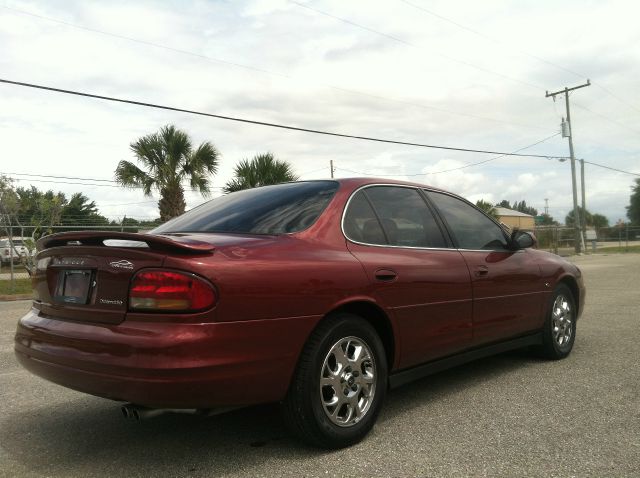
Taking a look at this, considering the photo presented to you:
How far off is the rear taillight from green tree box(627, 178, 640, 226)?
72.4 metres

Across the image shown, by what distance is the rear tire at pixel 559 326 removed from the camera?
16.8 ft

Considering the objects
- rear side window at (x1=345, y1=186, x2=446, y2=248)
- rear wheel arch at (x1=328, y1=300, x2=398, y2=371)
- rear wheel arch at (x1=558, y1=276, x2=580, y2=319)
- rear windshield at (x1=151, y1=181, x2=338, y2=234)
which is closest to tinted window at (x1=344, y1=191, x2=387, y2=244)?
rear side window at (x1=345, y1=186, x2=446, y2=248)

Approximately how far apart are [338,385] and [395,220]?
1.26 meters

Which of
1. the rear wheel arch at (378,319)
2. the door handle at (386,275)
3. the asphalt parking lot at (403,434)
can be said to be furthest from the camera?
the door handle at (386,275)

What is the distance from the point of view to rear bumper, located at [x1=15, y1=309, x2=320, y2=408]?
2623 mm

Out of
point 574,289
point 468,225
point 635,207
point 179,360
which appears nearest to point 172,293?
point 179,360

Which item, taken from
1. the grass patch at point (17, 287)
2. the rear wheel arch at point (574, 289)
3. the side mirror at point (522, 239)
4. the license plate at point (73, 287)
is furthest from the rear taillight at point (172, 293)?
the grass patch at point (17, 287)

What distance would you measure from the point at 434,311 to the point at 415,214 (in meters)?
0.73

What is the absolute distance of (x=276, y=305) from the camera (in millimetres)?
2898

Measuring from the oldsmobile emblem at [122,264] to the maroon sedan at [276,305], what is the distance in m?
0.01

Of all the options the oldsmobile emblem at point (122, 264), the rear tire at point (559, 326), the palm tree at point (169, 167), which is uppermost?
the palm tree at point (169, 167)

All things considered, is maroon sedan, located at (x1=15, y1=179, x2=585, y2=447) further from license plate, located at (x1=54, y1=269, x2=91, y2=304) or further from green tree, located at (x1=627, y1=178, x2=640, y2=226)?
green tree, located at (x1=627, y1=178, x2=640, y2=226)

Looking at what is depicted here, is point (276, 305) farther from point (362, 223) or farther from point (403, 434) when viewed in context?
point (403, 434)

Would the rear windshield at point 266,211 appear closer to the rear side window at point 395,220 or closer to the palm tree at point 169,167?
the rear side window at point 395,220
